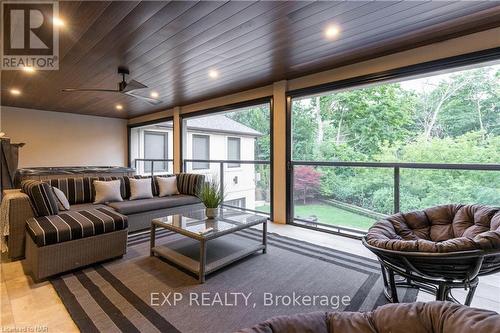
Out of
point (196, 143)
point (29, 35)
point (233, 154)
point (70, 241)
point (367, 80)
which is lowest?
point (70, 241)

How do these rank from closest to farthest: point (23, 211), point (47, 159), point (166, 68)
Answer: point (23, 211)
point (166, 68)
point (47, 159)

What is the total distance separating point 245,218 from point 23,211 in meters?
2.32

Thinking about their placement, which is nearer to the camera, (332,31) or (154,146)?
(332,31)

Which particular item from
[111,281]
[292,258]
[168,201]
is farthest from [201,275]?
A: [168,201]

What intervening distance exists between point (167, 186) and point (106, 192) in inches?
37.8

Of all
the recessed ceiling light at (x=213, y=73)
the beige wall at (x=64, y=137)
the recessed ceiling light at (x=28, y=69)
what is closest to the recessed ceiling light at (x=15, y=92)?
the recessed ceiling light at (x=28, y=69)

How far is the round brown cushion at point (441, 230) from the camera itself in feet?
4.63

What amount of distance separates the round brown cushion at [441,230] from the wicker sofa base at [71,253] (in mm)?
2427

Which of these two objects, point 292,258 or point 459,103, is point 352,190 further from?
point 459,103

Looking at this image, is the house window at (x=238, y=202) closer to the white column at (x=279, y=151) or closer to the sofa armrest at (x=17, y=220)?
the white column at (x=279, y=151)

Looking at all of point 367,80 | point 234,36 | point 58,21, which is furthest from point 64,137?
point 367,80

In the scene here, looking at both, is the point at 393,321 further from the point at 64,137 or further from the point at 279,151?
the point at 64,137

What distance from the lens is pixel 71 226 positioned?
2.34 metres

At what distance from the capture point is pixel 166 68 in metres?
3.45
